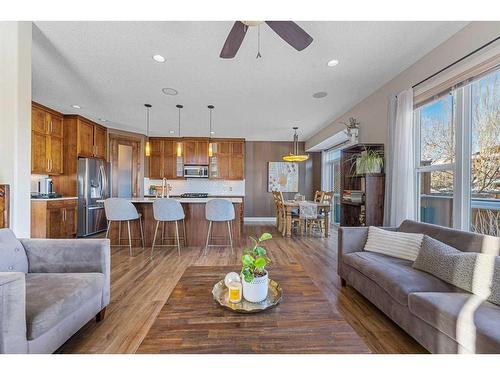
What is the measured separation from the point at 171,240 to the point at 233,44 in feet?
11.5

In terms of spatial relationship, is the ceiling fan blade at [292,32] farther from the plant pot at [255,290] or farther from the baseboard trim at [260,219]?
the baseboard trim at [260,219]

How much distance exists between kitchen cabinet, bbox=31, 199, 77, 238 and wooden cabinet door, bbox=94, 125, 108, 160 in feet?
Result: 4.43

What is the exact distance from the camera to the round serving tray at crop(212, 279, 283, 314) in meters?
1.25

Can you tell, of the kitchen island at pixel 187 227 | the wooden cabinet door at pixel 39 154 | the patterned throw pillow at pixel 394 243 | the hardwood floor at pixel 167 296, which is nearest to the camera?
the hardwood floor at pixel 167 296

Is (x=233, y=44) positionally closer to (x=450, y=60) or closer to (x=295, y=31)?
(x=295, y=31)

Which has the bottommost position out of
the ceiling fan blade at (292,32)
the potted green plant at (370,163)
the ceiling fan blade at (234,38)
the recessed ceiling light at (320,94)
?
the potted green plant at (370,163)

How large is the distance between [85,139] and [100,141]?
1.78 feet

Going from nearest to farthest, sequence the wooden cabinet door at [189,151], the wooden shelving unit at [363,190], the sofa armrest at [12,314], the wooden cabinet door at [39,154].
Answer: the sofa armrest at [12,314]
the wooden shelving unit at [363,190]
the wooden cabinet door at [39,154]
the wooden cabinet door at [189,151]

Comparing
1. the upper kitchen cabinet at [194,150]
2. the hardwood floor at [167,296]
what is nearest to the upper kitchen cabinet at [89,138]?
the upper kitchen cabinet at [194,150]

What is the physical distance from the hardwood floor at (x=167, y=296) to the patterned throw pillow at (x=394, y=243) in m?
0.54

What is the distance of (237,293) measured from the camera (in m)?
1.34

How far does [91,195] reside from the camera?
16.2 ft

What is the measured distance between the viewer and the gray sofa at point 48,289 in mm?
1113
